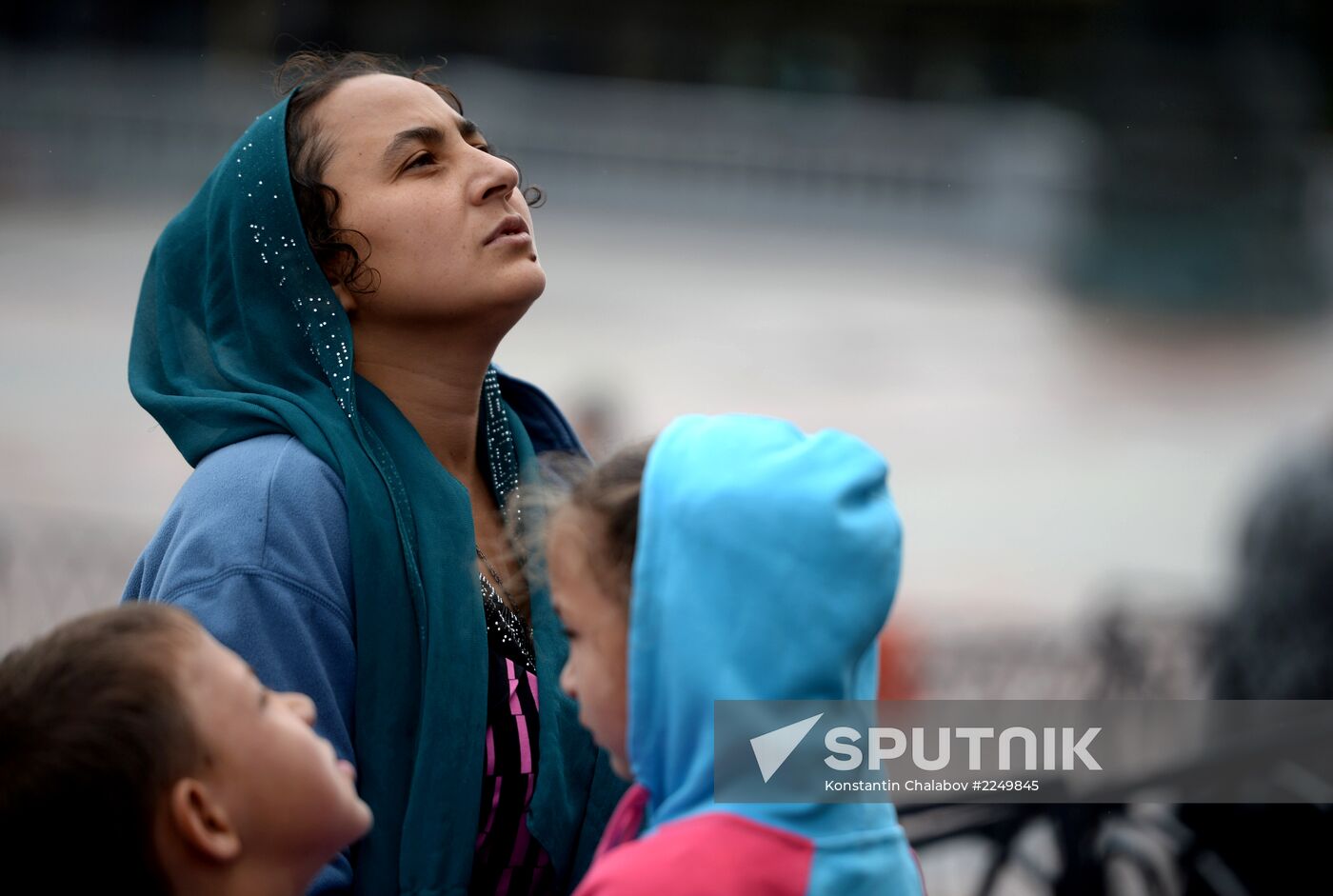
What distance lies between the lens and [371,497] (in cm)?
185

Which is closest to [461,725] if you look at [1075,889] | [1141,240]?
[1075,889]

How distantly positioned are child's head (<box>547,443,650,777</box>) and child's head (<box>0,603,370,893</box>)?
11.1 inches

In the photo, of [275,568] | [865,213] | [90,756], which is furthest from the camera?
[865,213]

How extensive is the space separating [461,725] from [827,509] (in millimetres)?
606

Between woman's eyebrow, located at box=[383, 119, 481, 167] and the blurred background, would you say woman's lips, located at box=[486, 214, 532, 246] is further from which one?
the blurred background

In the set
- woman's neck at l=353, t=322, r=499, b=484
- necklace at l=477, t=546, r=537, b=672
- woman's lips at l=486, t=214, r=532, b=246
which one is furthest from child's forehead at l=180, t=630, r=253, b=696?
woman's lips at l=486, t=214, r=532, b=246

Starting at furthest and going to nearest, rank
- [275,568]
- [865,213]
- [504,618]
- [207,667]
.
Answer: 1. [865,213]
2. [504,618]
3. [275,568]
4. [207,667]

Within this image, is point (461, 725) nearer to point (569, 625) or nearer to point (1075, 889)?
point (569, 625)

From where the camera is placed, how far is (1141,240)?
20219 mm

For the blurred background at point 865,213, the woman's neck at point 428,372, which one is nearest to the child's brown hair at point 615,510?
the woman's neck at point 428,372

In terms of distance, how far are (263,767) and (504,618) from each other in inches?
23.6

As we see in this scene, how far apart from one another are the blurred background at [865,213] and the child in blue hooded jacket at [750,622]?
8765 mm

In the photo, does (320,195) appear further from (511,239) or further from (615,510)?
(615,510)

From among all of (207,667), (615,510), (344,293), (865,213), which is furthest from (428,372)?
(865,213)
